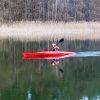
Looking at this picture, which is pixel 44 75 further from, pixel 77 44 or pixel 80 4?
pixel 80 4

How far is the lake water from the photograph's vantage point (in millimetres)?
13586

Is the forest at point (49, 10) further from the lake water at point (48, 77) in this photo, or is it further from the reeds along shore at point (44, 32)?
the lake water at point (48, 77)

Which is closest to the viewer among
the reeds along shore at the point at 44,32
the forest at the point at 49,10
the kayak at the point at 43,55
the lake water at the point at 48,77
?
the lake water at the point at 48,77

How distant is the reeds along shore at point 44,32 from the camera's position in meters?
30.5

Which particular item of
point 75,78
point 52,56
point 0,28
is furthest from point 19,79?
point 0,28

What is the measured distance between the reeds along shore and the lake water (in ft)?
20.0

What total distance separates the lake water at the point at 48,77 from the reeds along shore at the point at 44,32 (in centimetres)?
611

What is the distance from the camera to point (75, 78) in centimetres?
1644

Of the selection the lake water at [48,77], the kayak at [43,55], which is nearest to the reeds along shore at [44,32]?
the lake water at [48,77]

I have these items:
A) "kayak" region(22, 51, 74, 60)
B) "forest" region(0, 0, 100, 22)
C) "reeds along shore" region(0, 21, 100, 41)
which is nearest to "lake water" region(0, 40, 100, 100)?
"kayak" region(22, 51, 74, 60)

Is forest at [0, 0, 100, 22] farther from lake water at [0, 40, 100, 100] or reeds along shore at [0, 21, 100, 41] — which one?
lake water at [0, 40, 100, 100]

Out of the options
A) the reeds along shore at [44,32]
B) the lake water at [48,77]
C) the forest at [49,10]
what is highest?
the forest at [49,10]

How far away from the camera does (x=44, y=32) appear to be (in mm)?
32062

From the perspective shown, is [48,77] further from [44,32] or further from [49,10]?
[49,10]
